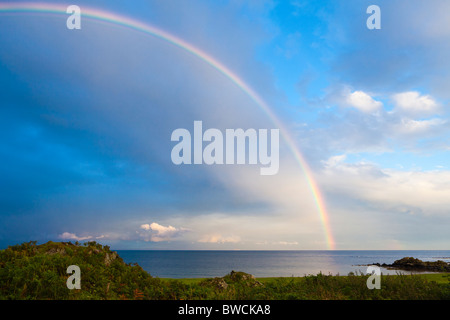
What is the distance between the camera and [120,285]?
13.6m

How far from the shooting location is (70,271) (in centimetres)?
1332

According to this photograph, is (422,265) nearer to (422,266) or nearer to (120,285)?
(422,266)

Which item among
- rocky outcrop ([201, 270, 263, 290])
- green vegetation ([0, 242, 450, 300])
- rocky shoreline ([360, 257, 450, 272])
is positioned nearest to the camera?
green vegetation ([0, 242, 450, 300])

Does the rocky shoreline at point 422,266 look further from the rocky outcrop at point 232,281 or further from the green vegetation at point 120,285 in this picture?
the rocky outcrop at point 232,281

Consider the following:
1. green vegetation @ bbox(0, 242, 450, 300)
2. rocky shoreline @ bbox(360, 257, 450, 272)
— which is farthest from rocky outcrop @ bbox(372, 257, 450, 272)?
green vegetation @ bbox(0, 242, 450, 300)

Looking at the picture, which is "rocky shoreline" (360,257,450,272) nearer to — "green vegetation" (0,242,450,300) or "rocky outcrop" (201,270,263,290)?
"green vegetation" (0,242,450,300)

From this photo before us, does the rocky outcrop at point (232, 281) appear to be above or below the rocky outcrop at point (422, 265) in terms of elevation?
above

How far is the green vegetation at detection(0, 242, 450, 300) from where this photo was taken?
12.0 metres

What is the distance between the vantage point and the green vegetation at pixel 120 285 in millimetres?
11984

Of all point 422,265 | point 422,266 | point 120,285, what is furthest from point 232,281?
point 422,265

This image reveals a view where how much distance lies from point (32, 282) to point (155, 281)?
5381 mm

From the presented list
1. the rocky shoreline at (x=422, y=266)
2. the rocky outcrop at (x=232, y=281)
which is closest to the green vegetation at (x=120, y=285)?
the rocky outcrop at (x=232, y=281)
